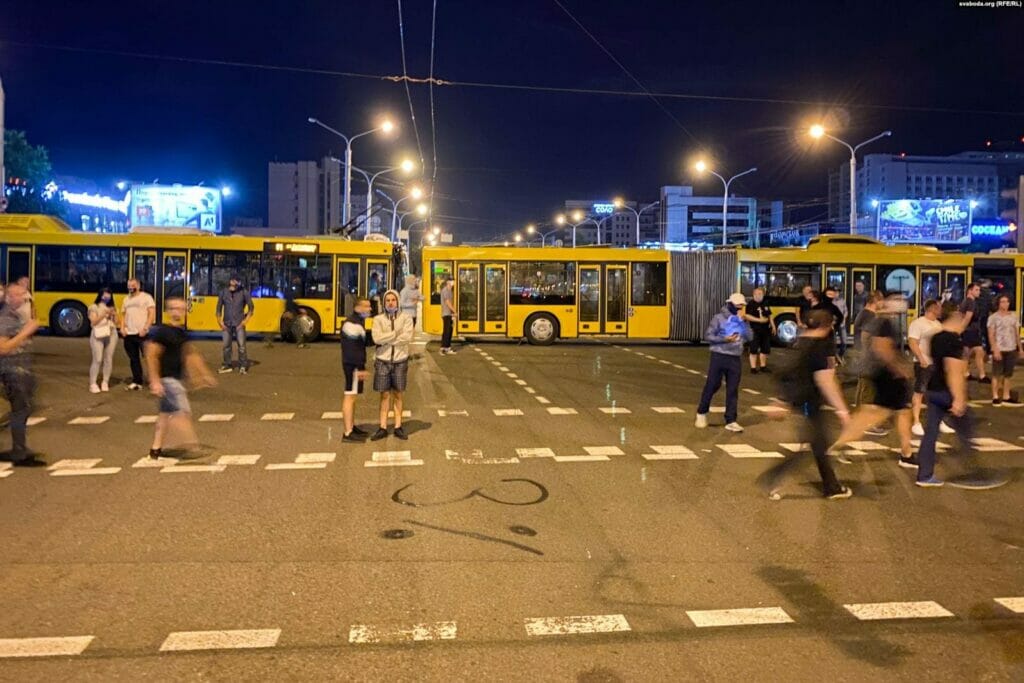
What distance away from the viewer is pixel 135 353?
14.2 meters

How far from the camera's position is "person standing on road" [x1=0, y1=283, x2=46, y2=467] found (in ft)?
28.3

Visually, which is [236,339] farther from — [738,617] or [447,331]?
[738,617]

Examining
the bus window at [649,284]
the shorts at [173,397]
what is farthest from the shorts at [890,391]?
the bus window at [649,284]

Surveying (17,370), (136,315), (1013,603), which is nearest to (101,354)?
(136,315)

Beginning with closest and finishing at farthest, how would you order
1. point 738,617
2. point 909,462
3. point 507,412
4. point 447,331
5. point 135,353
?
point 738,617 < point 909,462 < point 507,412 < point 135,353 < point 447,331

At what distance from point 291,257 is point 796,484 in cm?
1900

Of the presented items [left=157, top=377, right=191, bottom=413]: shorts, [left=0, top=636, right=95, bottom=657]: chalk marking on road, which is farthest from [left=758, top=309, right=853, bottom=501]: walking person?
[left=157, top=377, right=191, bottom=413]: shorts

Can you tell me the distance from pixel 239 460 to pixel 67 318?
1842cm

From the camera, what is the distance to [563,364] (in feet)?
64.3

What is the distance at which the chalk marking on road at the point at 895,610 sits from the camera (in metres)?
4.98

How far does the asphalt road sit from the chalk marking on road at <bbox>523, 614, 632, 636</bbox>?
0.06 ft

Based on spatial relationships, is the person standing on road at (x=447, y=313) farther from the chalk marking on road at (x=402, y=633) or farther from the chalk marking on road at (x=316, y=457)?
the chalk marking on road at (x=402, y=633)

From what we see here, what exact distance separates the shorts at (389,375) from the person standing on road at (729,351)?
390 centimetres

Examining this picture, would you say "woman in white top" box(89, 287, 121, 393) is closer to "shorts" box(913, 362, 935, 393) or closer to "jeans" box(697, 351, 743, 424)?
"jeans" box(697, 351, 743, 424)
